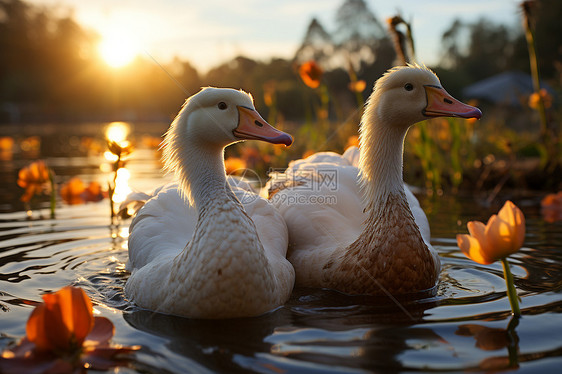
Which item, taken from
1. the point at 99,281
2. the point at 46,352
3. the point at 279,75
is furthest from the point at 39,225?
the point at 279,75

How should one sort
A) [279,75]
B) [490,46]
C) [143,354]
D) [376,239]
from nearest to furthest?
[143,354] < [376,239] < [279,75] < [490,46]


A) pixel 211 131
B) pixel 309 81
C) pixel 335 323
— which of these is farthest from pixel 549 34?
pixel 335 323

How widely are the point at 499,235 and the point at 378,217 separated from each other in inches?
49.5

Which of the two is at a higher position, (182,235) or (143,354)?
(182,235)

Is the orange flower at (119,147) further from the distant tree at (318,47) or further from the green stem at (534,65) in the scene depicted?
the distant tree at (318,47)

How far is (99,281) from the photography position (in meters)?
4.00

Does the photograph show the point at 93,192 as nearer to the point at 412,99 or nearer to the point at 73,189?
the point at 73,189

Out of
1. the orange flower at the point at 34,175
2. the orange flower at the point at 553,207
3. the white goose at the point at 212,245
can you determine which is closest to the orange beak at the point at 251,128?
the white goose at the point at 212,245

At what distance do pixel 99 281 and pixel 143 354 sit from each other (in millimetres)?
1537

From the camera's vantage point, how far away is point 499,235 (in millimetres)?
2670

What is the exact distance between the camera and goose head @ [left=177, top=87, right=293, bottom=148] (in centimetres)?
335

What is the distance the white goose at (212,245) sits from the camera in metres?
3.09

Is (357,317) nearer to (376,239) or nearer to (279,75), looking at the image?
(376,239)

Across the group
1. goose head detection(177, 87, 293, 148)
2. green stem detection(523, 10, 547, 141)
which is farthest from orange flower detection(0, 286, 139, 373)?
green stem detection(523, 10, 547, 141)
